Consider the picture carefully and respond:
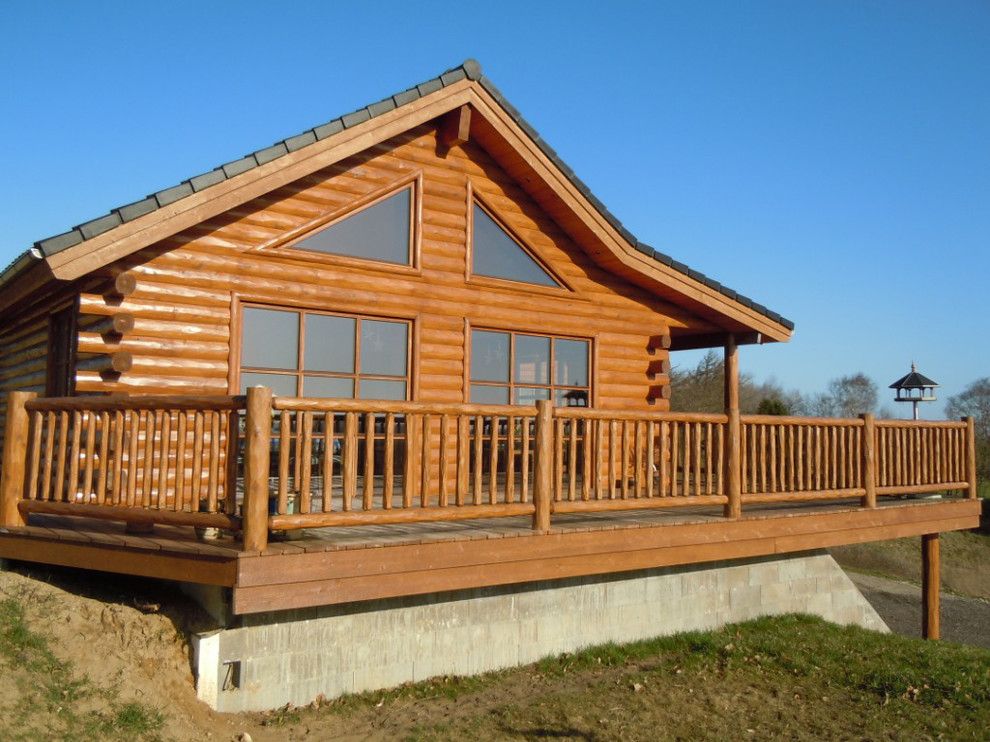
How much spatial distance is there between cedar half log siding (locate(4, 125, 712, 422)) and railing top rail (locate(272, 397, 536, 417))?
2510 millimetres

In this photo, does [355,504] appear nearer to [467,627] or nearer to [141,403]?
[467,627]

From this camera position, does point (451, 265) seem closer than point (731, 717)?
No

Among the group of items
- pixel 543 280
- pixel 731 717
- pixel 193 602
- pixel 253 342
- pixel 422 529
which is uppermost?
pixel 543 280

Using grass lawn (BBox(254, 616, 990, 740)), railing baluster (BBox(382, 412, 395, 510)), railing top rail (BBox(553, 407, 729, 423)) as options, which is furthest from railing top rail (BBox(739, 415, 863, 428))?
railing baluster (BBox(382, 412, 395, 510))

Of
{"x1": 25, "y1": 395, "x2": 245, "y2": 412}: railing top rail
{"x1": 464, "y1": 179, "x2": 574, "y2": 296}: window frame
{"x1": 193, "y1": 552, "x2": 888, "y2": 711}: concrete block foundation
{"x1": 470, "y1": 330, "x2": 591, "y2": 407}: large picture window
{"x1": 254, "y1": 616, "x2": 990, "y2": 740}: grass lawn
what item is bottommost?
{"x1": 254, "y1": 616, "x2": 990, "y2": 740}: grass lawn

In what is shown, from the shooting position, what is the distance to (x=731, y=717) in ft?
20.6

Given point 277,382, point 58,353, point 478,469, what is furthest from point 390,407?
point 58,353

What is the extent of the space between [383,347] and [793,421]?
4.53 m

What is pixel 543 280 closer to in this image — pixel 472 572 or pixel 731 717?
pixel 472 572

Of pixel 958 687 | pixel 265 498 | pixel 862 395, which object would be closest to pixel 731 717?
pixel 958 687

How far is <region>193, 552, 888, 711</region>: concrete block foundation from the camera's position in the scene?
5969mm

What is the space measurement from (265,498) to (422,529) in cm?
181

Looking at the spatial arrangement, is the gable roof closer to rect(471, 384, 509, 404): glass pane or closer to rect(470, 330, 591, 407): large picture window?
rect(470, 330, 591, 407): large picture window

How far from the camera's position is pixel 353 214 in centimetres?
884
